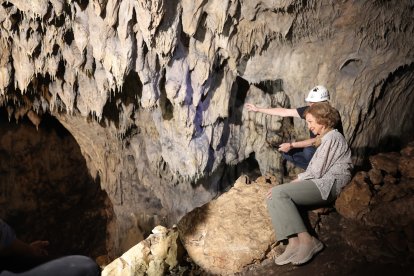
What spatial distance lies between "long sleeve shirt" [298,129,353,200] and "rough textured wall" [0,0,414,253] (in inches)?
76.5

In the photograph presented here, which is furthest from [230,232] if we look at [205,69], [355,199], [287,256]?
[205,69]

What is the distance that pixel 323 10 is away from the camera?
4316 millimetres

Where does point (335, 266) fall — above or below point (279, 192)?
below

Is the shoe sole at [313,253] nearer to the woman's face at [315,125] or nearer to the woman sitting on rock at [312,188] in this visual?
the woman sitting on rock at [312,188]

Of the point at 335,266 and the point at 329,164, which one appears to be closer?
the point at 335,266

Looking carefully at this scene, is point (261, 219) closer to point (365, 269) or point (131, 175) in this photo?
point (365, 269)

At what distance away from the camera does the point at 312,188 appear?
299 cm

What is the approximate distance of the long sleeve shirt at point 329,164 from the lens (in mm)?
2969

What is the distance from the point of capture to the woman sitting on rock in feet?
9.16

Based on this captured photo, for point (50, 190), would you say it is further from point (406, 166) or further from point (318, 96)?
point (406, 166)

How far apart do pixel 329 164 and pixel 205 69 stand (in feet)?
7.31

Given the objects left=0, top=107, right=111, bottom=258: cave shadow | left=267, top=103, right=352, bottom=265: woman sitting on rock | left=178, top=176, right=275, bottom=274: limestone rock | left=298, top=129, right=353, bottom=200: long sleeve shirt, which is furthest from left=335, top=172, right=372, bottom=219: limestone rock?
left=0, top=107, right=111, bottom=258: cave shadow

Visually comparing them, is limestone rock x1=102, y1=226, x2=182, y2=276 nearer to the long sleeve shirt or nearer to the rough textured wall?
the long sleeve shirt

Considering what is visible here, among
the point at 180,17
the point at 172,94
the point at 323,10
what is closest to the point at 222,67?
the point at 172,94
